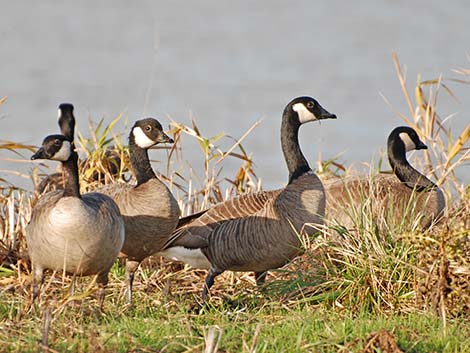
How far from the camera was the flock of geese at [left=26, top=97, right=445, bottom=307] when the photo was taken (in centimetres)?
662

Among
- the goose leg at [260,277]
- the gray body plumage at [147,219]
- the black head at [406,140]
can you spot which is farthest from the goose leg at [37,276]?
the black head at [406,140]

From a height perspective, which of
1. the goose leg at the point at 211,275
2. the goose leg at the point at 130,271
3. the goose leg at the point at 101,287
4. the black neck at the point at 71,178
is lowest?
the goose leg at the point at 211,275

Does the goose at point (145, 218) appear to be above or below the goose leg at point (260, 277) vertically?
above

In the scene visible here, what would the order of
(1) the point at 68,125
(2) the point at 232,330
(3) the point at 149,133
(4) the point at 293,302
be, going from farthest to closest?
1. (1) the point at 68,125
2. (3) the point at 149,133
3. (4) the point at 293,302
4. (2) the point at 232,330

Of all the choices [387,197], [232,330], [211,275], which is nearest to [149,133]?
[211,275]

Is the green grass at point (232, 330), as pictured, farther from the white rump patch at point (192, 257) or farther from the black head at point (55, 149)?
the white rump patch at point (192, 257)

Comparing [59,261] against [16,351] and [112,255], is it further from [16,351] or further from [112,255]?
[16,351]

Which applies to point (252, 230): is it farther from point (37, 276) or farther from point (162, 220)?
point (37, 276)

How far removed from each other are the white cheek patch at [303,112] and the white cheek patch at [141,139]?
4.70 ft

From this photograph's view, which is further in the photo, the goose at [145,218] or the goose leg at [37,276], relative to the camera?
the goose at [145,218]

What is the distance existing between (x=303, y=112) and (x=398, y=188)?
4.05 feet

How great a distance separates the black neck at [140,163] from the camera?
820 centimetres

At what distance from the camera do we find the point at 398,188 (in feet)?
29.9

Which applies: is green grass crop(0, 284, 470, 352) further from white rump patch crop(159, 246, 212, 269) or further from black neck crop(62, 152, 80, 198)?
white rump patch crop(159, 246, 212, 269)
